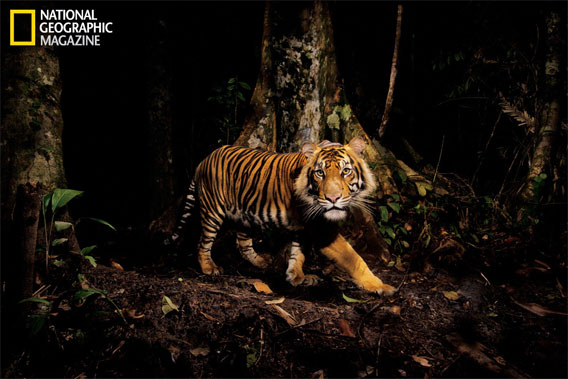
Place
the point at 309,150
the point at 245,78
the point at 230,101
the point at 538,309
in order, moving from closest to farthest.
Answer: the point at 538,309 → the point at 309,150 → the point at 230,101 → the point at 245,78

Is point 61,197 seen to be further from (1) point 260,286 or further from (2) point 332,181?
(2) point 332,181

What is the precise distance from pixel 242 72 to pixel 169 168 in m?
2.88

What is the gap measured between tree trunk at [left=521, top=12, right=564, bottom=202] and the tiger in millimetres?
2160

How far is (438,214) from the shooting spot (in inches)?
170

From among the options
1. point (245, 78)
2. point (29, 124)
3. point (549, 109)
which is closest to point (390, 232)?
point (549, 109)

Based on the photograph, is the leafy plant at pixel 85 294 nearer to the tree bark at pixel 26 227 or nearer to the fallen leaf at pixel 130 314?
the fallen leaf at pixel 130 314

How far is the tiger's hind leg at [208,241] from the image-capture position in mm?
4157

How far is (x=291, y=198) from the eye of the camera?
369 cm

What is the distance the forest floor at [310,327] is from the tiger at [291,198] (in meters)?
0.38

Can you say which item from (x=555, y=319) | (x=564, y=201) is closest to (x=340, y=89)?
(x=564, y=201)

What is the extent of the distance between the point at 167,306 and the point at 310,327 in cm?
111

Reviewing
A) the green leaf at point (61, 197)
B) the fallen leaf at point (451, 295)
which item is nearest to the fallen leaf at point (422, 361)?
the fallen leaf at point (451, 295)

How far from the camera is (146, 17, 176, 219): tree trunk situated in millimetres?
6367

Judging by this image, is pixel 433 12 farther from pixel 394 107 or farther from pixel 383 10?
pixel 394 107
